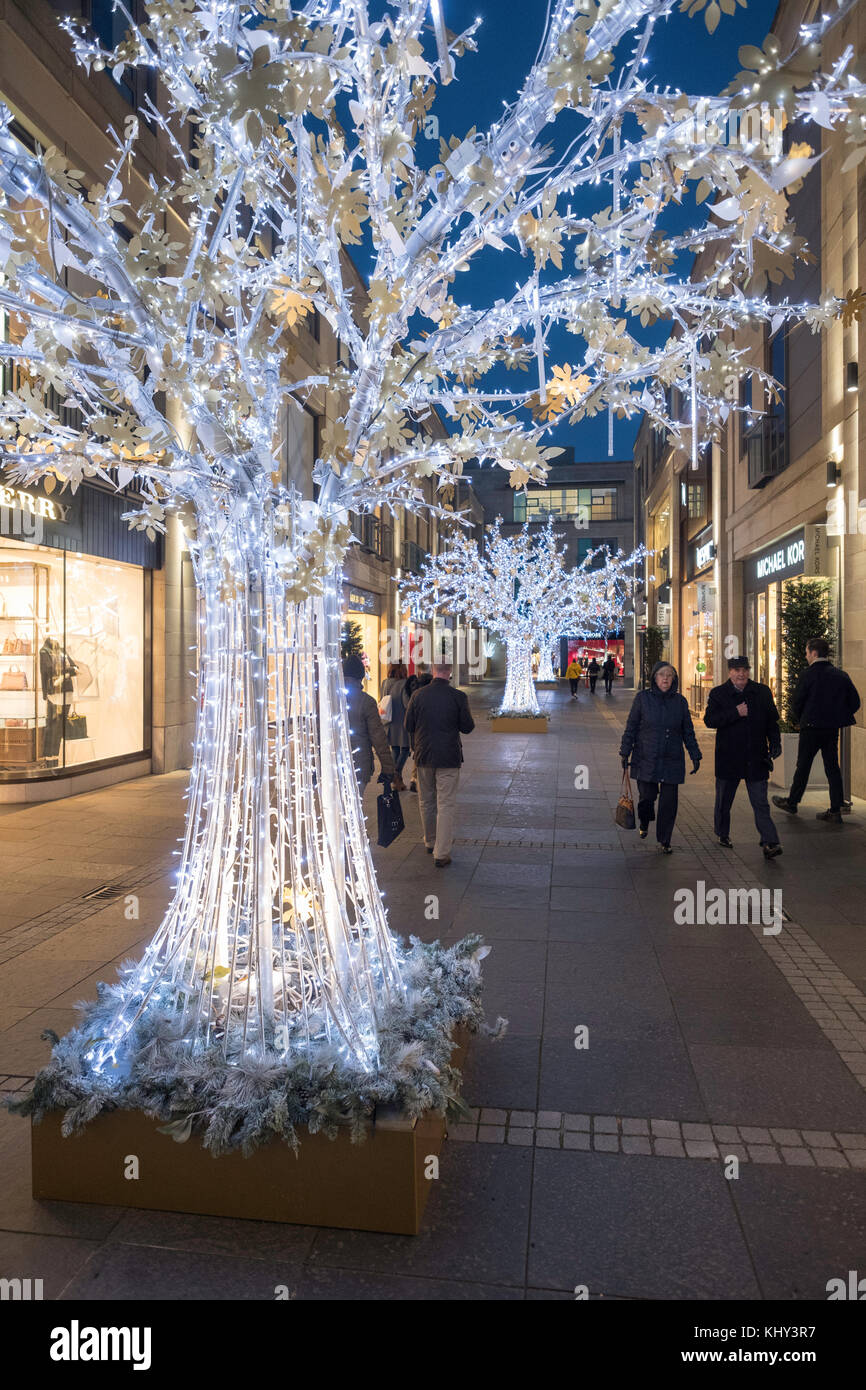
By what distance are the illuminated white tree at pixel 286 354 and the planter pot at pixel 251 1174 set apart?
131 mm

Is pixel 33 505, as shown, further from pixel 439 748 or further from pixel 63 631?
pixel 439 748

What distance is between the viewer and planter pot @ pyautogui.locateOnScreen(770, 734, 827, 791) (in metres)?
11.5

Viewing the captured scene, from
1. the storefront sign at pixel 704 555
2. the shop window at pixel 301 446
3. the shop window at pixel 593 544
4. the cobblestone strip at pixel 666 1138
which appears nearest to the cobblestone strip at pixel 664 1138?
the cobblestone strip at pixel 666 1138

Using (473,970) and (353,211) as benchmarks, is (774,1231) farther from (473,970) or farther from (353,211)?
(353,211)

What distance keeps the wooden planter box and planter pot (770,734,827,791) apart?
841 centimetres

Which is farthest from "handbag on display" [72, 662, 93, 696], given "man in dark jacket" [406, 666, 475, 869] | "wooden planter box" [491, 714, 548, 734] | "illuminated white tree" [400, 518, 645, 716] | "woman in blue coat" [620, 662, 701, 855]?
"illuminated white tree" [400, 518, 645, 716]

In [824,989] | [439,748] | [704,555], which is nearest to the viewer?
[824,989]

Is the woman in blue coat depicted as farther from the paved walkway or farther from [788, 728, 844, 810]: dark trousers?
[788, 728, 844, 810]: dark trousers

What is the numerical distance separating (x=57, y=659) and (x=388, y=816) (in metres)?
6.56

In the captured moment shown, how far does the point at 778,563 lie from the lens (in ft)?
52.4

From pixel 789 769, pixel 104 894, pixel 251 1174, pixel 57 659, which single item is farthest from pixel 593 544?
pixel 251 1174

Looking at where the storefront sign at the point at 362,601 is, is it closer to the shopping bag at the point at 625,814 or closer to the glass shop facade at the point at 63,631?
the glass shop facade at the point at 63,631

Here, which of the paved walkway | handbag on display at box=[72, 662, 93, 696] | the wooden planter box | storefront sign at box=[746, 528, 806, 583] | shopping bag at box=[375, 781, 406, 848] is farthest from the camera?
the wooden planter box

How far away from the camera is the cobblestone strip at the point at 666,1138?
3211mm
